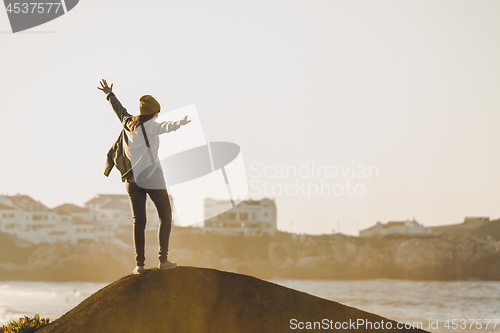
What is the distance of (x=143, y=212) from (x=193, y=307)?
5.99 ft

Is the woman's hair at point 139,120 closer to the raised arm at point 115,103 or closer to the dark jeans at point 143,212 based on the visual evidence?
the raised arm at point 115,103

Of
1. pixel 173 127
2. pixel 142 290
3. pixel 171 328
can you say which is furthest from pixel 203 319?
pixel 173 127

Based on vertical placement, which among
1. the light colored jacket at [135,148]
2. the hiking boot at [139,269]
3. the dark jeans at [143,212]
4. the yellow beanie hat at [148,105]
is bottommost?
the hiking boot at [139,269]

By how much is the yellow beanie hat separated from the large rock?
287cm

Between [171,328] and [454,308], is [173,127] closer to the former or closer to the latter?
[171,328]

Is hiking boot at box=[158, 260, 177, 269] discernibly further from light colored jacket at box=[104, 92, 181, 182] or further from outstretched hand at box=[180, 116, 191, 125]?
outstretched hand at box=[180, 116, 191, 125]

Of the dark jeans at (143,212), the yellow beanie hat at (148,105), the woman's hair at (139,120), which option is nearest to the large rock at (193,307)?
the dark jeans at (143,212)

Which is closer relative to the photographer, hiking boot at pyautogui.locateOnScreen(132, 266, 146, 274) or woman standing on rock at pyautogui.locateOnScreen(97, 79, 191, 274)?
woman standing on rock at pyautogui.locateOnScreen(97, 79, 191, 274)

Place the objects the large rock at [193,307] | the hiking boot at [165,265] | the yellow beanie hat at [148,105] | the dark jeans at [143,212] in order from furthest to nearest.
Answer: the hiking boot at [165,265], the dark jeans at [143,212], the yellow beanie hat at [148,105], the large rock at [193,307]

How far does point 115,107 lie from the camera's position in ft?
25.6

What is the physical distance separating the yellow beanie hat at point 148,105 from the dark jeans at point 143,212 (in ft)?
4.03

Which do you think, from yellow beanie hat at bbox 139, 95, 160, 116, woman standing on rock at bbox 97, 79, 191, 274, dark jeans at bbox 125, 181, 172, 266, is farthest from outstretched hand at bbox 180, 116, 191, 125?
dark jeans at bbox 125, 181, 172, 266

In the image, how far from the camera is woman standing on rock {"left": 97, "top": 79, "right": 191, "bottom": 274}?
721cm

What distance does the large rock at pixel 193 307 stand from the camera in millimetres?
7145
